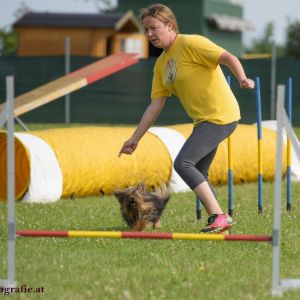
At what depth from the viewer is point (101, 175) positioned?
394 inches

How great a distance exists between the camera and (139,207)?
7.16m

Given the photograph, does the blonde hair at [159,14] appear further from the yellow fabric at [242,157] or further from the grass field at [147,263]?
the yellow fabric at [242,157]

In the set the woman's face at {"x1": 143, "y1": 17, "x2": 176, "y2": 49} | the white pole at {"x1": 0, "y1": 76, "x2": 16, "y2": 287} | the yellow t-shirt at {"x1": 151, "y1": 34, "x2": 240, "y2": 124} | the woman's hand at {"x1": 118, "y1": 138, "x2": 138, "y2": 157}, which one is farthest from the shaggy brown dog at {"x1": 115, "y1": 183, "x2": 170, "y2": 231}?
the white pole at {"x1": 0, "y1": 76, "x2": 16, "y2": 287}

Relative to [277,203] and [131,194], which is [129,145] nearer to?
[131,194]

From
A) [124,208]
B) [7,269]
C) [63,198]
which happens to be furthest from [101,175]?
[7,269]

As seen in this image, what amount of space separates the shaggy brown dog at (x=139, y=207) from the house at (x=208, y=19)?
1102 inches

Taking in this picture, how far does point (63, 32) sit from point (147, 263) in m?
25.6

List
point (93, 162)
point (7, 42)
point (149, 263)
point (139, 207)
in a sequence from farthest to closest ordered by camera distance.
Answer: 1. point (7, 42)
2. point (93, 162)
3. point (139, 207)
4. point (149, 263)

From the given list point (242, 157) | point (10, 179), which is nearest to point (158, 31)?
point (10, 179)

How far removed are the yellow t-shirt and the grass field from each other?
90 cm

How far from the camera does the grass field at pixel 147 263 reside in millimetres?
4926

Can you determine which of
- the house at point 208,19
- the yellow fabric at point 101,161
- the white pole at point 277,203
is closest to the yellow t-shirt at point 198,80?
the white pole at point 277,203

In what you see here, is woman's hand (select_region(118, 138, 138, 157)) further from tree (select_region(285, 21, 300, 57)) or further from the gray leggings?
tree (select_region(285, 21, 300, 57))

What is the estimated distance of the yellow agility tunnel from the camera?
948 centimetres
